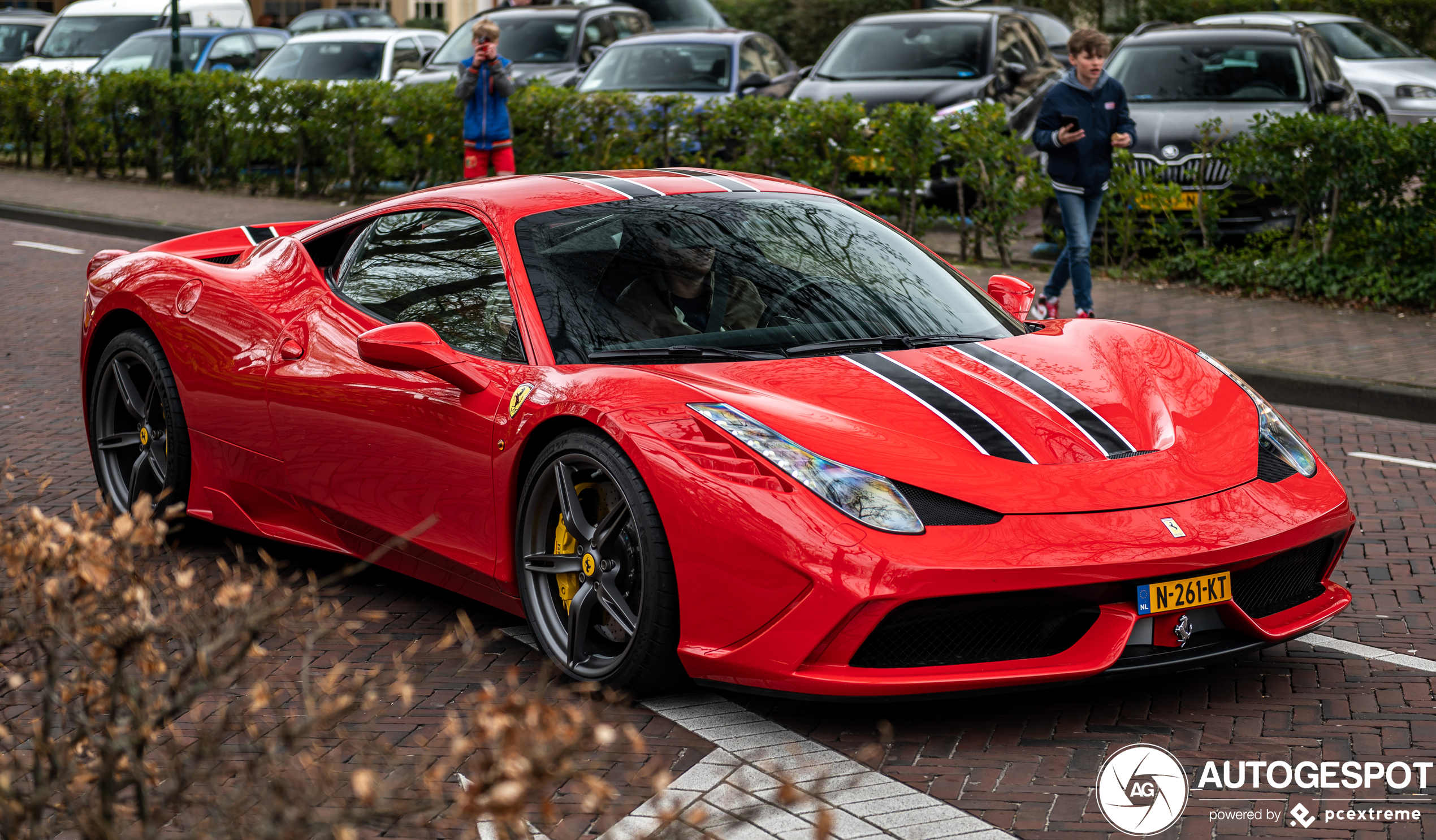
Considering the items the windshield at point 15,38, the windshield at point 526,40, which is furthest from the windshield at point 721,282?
the windshield at point 15,38

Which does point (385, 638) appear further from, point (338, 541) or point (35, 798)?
point (35, 798)

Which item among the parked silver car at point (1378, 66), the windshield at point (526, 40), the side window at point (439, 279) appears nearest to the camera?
the side window at point (439, 279)

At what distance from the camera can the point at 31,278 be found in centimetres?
1305

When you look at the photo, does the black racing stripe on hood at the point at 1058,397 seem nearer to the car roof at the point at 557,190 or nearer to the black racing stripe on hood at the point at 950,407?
the black racing stripe on hood at the point at 950,407

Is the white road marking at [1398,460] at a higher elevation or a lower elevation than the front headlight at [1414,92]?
lower

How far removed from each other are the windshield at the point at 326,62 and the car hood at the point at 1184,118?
35.1ft

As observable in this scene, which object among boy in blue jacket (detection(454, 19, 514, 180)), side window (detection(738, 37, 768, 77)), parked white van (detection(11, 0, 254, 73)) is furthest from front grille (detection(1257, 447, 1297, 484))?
parked white van (detection(11, 0, 254, 73))

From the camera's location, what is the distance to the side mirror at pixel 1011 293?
5441 millimetres

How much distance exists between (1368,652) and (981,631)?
1506 mm

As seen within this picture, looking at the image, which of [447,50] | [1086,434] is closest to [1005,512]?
[1086,434]

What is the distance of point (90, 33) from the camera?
24953 mm

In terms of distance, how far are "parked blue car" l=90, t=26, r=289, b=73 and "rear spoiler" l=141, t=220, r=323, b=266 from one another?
15.6 metres

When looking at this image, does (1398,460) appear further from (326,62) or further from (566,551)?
(326,62)

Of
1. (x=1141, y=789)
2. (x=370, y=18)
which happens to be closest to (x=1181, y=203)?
(x=1141, y=789)
